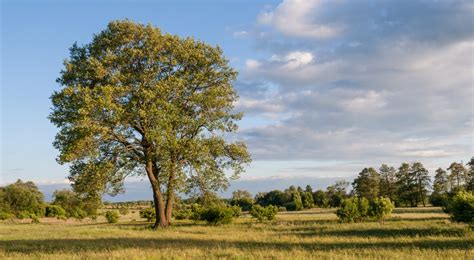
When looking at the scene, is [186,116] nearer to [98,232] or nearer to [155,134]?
[155,134]

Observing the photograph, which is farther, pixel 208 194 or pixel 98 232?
pixel 208 194

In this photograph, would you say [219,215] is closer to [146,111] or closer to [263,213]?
[263,213]

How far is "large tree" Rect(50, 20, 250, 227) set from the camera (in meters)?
29.9

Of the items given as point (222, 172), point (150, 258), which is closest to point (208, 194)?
point (222, 172)

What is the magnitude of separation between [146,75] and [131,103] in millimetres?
2511

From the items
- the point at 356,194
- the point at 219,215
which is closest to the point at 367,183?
the point at 356,194

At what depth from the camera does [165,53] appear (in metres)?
33.4

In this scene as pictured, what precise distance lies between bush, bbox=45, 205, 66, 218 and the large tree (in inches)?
2589

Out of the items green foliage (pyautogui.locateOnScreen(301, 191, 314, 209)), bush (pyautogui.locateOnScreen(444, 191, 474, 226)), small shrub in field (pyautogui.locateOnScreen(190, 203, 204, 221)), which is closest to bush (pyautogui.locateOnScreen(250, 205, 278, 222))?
small shrub in field (pyautogui.locateOnScreen(190, 203, 204, 221))

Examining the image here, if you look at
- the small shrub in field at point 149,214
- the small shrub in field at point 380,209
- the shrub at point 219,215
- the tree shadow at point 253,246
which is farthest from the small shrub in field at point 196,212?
the tree shadow at point 253,246

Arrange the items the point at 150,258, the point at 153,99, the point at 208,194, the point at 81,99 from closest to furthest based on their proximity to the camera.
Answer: the point at 150,258 → the point at 81,99 → the point at 153,99 → the point at 208,194

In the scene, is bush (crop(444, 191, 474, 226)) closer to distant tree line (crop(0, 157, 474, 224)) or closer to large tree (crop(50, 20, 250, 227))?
large tree (crop(50, 20, 250, 227))

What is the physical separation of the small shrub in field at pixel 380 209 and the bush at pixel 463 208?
16.9 meters

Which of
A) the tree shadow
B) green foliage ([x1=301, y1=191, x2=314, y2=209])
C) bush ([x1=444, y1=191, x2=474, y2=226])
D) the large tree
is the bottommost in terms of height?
green foliage ([x1=301, y1=191, x2=314, y2=209])
